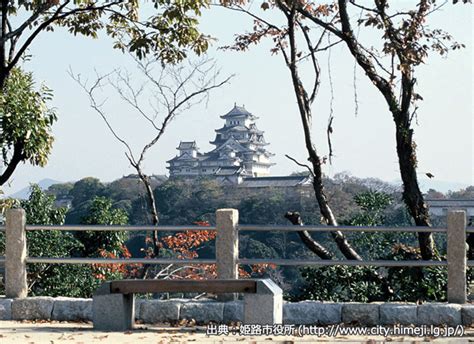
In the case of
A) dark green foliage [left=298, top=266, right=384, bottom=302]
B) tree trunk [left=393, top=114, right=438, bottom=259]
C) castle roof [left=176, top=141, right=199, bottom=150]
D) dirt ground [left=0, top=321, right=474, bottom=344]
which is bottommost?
dirt ground [left=0, top=321, right=474, bottom=344]

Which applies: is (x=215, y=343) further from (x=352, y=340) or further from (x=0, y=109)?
(x=0, y=109)

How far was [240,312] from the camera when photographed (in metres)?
10.8

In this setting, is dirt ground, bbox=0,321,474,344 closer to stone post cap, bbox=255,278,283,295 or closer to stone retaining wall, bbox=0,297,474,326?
stone retaining wall, bbox=0,297,474,326

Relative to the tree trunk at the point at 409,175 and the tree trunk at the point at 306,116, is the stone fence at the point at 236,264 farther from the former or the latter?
the tree trunk at the point at 306,116

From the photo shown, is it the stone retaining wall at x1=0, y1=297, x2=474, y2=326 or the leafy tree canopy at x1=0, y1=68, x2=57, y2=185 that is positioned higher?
the leafy tree canopy at x1=0, y1=68, x2=57, y2=185

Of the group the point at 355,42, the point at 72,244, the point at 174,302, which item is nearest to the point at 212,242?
the point at 72,244

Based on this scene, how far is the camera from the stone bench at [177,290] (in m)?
9.99

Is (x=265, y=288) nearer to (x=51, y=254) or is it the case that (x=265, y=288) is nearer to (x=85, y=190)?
(x=51, y=254)

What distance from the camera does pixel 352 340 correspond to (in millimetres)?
9492

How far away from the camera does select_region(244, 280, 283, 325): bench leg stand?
392 inches

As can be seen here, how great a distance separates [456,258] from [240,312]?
7.79 feet

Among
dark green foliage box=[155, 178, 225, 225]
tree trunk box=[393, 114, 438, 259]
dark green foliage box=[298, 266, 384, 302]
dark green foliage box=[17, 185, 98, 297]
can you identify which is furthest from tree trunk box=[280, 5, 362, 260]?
dark green foliage box=[155, 178, 225, 225]

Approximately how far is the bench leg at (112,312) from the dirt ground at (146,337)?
0.13 metres

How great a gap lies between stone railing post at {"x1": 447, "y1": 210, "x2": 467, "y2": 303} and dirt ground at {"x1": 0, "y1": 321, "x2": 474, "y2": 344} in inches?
21.5
